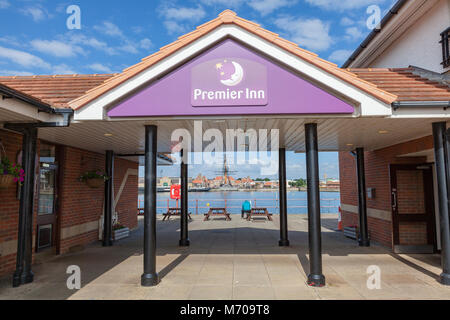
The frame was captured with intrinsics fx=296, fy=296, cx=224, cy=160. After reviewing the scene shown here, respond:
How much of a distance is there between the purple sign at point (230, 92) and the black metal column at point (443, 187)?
7.02 ft

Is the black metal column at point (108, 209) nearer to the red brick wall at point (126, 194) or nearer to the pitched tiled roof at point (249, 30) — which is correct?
the red brick wall at point (126, 194)

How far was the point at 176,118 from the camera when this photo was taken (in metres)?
5.85

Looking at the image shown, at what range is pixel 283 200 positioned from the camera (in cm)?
989

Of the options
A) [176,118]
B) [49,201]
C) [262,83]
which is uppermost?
[262,83]

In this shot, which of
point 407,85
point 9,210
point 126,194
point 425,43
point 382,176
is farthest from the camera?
point 126,194

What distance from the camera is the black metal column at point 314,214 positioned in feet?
19.4

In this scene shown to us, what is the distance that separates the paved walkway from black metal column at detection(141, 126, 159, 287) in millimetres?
Result: 252

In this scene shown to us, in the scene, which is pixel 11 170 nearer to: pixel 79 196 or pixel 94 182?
pixel 94 182

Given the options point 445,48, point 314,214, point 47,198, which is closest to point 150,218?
point 314,214

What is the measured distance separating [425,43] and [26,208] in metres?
11.5
